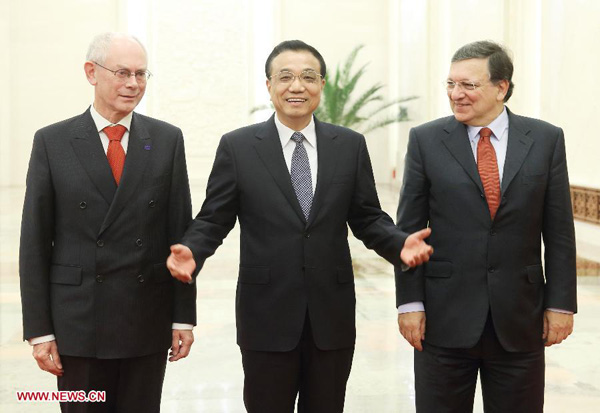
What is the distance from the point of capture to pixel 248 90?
25.8m

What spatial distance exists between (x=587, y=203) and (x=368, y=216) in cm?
991

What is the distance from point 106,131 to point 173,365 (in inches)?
127

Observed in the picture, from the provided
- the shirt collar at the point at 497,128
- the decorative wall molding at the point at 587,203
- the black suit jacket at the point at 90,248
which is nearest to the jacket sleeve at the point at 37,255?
the black suit jacket at the point at 90,248

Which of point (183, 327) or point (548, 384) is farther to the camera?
point (548, 384)

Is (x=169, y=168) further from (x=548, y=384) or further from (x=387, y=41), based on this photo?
(x=387, y=41)

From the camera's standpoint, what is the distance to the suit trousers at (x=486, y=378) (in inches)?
137

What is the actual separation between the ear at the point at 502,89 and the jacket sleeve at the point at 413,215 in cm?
40

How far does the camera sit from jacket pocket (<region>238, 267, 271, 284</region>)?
3531 millimetres

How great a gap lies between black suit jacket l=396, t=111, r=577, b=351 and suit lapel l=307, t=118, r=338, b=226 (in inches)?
13.6

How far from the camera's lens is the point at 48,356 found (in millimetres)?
3379

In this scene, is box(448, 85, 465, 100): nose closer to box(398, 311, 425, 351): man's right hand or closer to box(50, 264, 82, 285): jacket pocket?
box(398, 311, 425, 351): man's right hand

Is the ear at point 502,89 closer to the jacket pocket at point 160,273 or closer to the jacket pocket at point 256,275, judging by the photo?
the jacket pocket at point 256,275

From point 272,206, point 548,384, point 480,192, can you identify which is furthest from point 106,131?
point 548,384


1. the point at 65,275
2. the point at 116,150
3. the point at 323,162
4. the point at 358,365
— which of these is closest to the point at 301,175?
the point at 323,162
